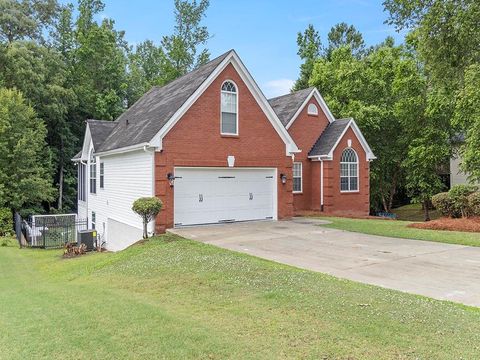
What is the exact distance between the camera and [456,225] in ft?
47.3

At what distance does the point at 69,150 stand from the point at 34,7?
13410 mm

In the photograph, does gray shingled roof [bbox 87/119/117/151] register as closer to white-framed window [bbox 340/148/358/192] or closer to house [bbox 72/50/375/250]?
house [bbox 72/50/375/250]

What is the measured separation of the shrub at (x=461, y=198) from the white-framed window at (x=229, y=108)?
9141 mm

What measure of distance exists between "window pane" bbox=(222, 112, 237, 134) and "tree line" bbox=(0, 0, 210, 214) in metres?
16.6

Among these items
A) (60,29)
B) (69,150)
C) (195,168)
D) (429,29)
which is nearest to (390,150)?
(429,29)

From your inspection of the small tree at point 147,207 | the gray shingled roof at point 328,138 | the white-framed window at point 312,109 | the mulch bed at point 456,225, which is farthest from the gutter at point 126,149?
the white-framed window at point 312,109

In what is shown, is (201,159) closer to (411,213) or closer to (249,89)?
(249,89)

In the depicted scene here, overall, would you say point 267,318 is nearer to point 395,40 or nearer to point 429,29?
point 429,29

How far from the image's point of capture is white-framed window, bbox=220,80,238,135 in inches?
622

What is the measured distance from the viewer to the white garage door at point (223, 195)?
15.1 meters

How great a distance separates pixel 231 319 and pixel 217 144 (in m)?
10.7

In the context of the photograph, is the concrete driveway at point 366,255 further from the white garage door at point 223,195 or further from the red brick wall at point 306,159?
the red brick wall at point 306,159

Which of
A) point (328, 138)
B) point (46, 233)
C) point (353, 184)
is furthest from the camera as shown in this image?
point (353, 184)

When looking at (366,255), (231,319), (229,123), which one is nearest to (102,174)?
(229,123)
